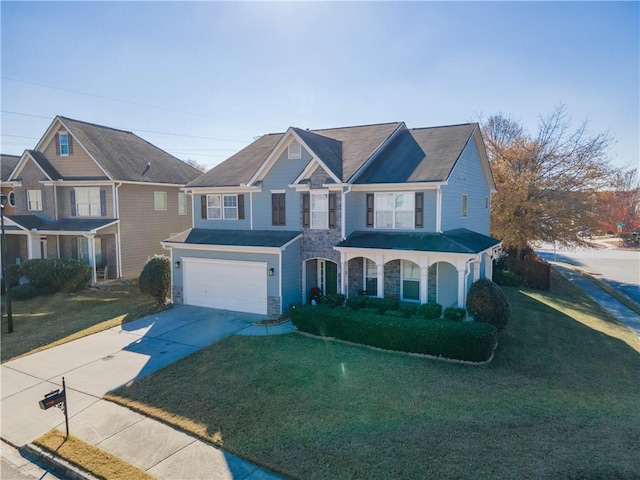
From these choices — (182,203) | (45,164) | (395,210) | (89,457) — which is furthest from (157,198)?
(89,457)

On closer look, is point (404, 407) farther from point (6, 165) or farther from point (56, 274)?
point (6, 165)

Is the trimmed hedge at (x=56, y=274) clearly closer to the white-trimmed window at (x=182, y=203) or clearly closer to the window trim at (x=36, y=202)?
the window trim at (x=36, y=202)

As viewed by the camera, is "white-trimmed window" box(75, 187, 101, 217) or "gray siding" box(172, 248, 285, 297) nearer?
"gray siding" box(172, 248, 285, 297)

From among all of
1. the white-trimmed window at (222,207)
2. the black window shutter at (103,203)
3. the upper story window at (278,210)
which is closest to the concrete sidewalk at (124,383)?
the upper story window at (278,210)

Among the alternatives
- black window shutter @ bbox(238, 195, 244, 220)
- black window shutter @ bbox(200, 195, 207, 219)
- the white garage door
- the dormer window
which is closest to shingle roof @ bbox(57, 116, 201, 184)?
black window shutter @ bbox(200, 195, 207, 219)

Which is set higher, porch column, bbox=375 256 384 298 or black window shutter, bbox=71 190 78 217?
black window shutter, bbox=71 190 78 217

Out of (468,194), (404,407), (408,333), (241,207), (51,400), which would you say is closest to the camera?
(51,400)

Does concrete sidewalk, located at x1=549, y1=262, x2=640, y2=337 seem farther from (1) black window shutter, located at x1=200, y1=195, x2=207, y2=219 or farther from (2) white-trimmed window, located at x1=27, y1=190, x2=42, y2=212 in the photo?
(2) white-trimmed window, located at x1=27, y1=190, x2=42, y2=212
